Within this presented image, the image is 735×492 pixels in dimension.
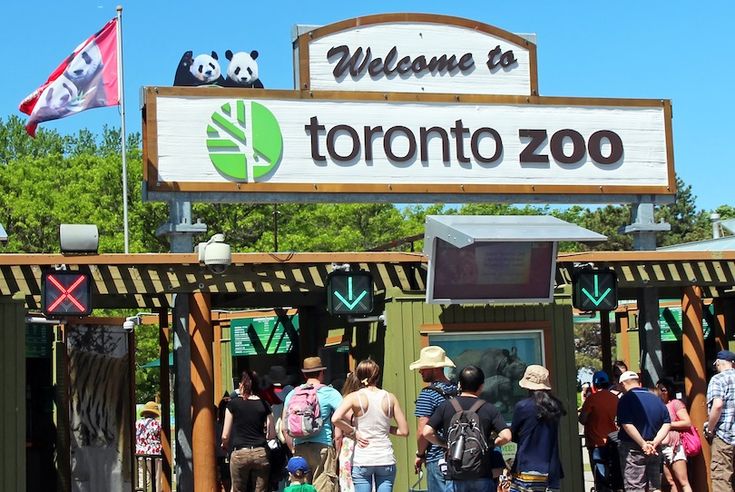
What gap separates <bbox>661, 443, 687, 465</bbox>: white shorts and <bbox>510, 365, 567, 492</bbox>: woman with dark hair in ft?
12.2

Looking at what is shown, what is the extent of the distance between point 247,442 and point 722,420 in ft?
15.9

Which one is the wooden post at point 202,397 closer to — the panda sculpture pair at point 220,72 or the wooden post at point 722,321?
the panda sculpture pair at point 220,72

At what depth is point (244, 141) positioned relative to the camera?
14.0m

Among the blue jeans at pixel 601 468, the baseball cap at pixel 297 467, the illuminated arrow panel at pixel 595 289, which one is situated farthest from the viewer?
the illuminated arrow panel at pixel 595 289

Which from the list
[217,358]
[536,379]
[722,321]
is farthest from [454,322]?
[217,358]

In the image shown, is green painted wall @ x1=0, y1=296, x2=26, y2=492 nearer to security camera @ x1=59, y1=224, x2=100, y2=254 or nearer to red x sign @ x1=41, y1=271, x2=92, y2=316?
red x sign @ x1=41, y1=271, x2=92, y2=316

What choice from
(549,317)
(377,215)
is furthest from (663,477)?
(377,215)

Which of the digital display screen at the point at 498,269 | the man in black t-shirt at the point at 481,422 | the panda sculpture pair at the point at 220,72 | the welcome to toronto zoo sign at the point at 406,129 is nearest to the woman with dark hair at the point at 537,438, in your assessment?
the man in black t-shirt at the point at 481,422

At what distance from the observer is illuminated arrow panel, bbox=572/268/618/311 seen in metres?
13.4

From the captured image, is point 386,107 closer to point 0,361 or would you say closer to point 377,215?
point 0,361

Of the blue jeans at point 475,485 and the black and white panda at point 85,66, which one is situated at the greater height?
the black and white panda at point 85,66

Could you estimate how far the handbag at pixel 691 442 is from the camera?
13156 millimetres

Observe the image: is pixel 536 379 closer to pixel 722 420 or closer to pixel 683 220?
pixel 722 420

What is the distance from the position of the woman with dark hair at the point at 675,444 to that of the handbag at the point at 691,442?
100mm
